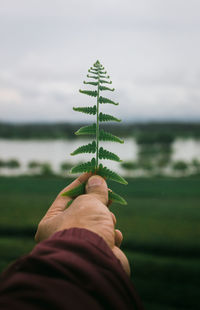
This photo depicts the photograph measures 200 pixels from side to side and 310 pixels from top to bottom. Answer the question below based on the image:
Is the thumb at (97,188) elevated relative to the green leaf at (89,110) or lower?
lower

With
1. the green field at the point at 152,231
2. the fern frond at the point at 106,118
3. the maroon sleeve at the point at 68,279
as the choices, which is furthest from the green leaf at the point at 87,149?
the green field at the point at 152,231

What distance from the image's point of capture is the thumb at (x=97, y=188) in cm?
223

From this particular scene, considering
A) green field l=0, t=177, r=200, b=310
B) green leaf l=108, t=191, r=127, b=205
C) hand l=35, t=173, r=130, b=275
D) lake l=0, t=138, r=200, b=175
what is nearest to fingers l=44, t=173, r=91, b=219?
hand l=35, t=173, r=130, b=275

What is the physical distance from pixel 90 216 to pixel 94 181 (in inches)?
12.6

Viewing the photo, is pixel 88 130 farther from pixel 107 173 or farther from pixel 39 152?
pixel 39 152

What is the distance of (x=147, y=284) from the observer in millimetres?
6359

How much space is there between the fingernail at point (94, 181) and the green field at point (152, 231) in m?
4.50

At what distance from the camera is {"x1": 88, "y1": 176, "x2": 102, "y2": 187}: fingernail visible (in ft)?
7.37

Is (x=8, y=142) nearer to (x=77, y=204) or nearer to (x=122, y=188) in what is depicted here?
(x=122, y=188)

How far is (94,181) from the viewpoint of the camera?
2.26m

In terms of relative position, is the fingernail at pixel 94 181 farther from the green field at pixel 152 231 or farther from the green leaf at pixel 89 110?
the green field at pixel 152 231

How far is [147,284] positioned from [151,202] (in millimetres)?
5488

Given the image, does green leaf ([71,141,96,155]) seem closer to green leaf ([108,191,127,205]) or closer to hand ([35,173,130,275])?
hand ([35,173,130,275])

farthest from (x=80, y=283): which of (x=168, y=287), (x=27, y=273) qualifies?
(x=168, y=287)
